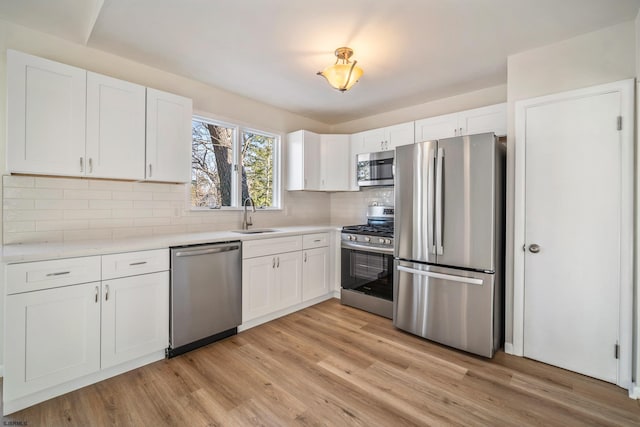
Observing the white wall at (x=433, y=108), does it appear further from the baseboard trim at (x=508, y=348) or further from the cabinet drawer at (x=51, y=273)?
the cabinet drawer at (x=51, y=273)

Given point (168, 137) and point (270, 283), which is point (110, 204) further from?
point (270, 283)

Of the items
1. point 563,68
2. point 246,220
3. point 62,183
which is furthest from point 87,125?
point 563,68

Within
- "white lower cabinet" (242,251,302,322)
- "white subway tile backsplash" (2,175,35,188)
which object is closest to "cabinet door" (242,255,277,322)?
"white lower cabinet" (242,251,302,322)

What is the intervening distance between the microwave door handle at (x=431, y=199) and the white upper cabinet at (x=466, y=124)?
Answer: 800mm

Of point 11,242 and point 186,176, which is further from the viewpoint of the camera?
point 186,176

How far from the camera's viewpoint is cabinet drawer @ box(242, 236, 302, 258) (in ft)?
9.43

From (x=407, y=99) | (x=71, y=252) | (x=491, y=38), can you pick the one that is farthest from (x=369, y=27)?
(x=71, y=252)

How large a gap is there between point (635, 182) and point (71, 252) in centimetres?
382

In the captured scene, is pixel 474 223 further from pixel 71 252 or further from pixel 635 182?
pixel 71 252

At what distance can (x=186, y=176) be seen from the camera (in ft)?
9.15

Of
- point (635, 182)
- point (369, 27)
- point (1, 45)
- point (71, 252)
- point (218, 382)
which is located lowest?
point (218, 382)

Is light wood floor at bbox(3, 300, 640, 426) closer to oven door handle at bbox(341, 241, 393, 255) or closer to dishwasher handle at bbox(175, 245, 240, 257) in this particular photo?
dishwasher handle at bbox(175, 245, 240, 257)

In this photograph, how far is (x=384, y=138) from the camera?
3.78 m

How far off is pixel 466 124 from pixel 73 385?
4069 millimetres
